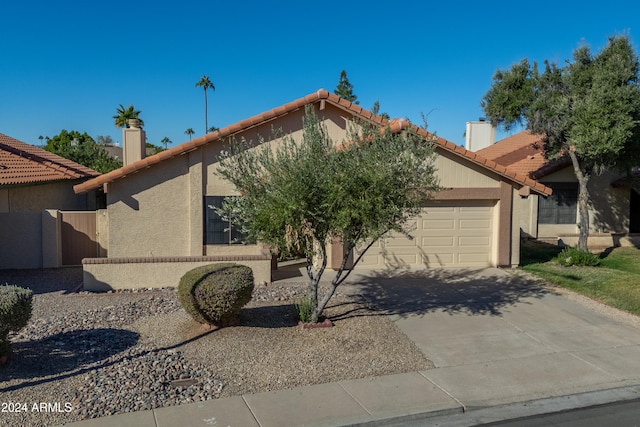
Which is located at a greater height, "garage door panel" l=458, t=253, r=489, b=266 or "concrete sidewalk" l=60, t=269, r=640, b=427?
"garage door panel" l=458, t=253, r=489, b=266

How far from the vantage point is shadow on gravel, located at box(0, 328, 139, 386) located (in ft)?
22.4

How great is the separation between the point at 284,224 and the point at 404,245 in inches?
288

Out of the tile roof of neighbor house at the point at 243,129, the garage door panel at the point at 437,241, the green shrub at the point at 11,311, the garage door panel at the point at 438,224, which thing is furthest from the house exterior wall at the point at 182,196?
the green shrub at the point at 11,311

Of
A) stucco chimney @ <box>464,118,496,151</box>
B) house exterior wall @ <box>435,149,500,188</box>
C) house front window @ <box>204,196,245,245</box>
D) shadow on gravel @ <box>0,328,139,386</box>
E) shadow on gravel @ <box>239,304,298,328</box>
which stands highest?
stucco chimney @ <box>464,118,496,151</box>

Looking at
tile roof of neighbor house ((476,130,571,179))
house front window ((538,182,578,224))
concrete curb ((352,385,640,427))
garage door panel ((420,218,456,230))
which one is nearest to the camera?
concrete curb ((352,385,640,427))

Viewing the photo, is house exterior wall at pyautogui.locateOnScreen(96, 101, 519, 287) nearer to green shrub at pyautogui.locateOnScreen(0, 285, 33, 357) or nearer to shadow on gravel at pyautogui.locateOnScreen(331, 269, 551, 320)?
shadow on gravel at pyautogui.locateOnScreen(331, 269, 551, 320)

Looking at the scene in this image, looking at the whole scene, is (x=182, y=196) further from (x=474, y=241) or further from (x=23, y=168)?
(x=474, y=241)

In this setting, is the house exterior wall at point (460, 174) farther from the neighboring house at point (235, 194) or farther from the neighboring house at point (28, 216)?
the neighboring house at point (28, 216)

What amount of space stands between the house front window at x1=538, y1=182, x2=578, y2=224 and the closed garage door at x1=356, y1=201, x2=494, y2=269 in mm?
6362

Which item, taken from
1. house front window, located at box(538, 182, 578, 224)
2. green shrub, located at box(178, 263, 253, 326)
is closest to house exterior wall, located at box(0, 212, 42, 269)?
green shrub, located at box(178, 263, 253, 326)

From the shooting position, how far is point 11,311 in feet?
21.6

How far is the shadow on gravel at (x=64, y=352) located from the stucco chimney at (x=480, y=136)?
2459cm

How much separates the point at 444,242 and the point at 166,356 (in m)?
9.35

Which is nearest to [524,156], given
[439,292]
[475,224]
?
[475,224]
